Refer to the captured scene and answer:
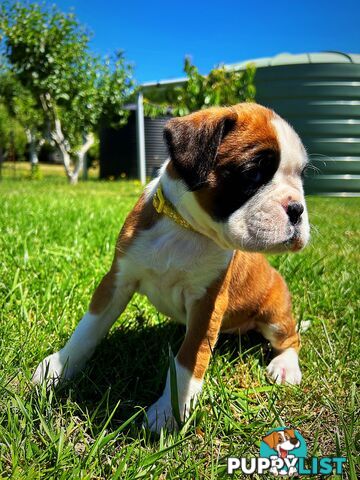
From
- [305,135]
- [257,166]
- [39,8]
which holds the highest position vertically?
[39,8]

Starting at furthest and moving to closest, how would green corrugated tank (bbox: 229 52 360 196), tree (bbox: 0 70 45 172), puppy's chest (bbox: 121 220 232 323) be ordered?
tree (bbox: 0 70 45 172) → green corrugated tank (bbox: 229 52 360 196) → puppy's chest (bbox: 121 220 232 323)

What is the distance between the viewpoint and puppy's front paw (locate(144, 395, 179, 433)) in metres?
1.85

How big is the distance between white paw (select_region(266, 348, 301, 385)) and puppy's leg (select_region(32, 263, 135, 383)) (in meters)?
0.92

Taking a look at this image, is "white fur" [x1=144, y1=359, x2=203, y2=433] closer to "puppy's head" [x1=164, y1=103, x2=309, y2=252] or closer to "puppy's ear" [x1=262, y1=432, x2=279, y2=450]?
"puppy's ear" [x1=262, y1=432, x2=279, y2=450]

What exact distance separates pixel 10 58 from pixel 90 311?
1515 cm

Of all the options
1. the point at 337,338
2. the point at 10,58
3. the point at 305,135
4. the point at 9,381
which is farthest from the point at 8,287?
the point at 10,58

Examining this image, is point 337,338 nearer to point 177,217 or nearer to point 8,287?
point 177,217

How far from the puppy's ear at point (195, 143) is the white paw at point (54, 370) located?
1049 mm

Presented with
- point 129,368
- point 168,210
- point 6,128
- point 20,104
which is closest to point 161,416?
point 129,368

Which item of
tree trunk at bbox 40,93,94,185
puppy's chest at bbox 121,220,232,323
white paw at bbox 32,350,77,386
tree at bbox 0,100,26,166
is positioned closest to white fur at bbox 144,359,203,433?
puppy's chest at bbox 121,220,232,323

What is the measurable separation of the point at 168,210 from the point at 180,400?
2.91 feet

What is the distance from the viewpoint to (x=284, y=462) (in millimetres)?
1650

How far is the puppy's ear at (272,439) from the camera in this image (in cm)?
172

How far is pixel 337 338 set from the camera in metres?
2.76
